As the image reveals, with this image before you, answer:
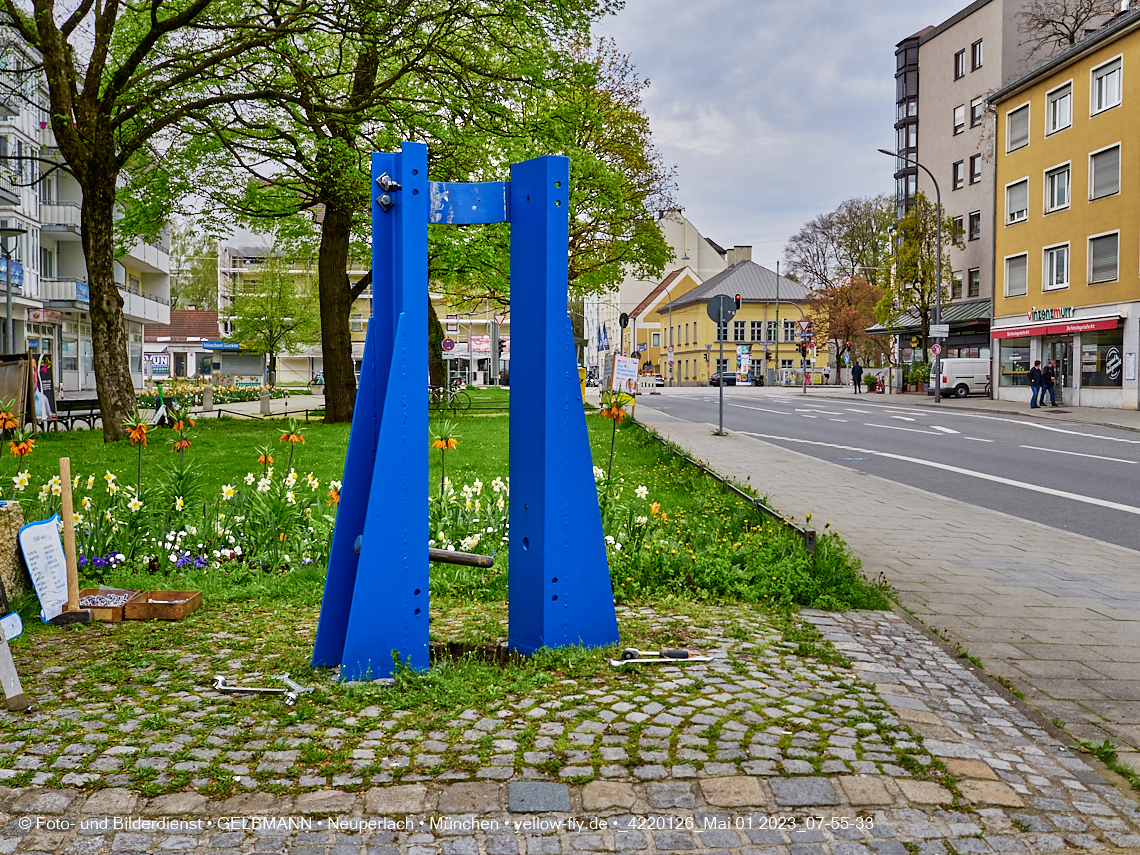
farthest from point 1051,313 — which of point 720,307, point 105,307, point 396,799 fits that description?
point 396,799

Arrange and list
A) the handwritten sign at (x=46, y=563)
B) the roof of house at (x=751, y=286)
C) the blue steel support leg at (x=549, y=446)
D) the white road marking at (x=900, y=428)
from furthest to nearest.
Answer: the roof of house at (x=751, y=286) < the white road marking at (x=900, y=428) < the handwritten sign at (x=46, y=563) < the blue steel support leg at (x=549, y=446)

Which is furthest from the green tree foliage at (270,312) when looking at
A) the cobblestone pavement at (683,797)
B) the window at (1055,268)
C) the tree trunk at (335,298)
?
the cobblestone pavement at (683,797)

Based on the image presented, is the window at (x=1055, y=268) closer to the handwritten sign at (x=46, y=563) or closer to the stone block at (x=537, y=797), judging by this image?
the handwritten sign at (x=46, y=563)

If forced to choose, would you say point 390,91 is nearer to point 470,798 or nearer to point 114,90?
point 114,90

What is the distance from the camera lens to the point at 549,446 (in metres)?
4.45

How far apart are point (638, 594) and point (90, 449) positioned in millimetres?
12612

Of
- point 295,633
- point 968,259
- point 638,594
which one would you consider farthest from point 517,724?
point 968,259

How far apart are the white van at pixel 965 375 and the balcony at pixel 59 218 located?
40008 millimetres

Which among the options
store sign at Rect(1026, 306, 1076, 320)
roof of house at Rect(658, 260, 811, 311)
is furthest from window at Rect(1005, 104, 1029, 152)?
roof of house at Rect(658, 260, 811, 311)

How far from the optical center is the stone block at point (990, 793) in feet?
10.2

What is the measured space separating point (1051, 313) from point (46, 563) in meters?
38.1

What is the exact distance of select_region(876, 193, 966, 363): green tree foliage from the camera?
4781 centimetres

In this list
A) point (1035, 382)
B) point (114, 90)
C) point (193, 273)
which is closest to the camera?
point (114, 90)

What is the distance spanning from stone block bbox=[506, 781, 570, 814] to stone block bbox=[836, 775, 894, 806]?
2.94 ft
